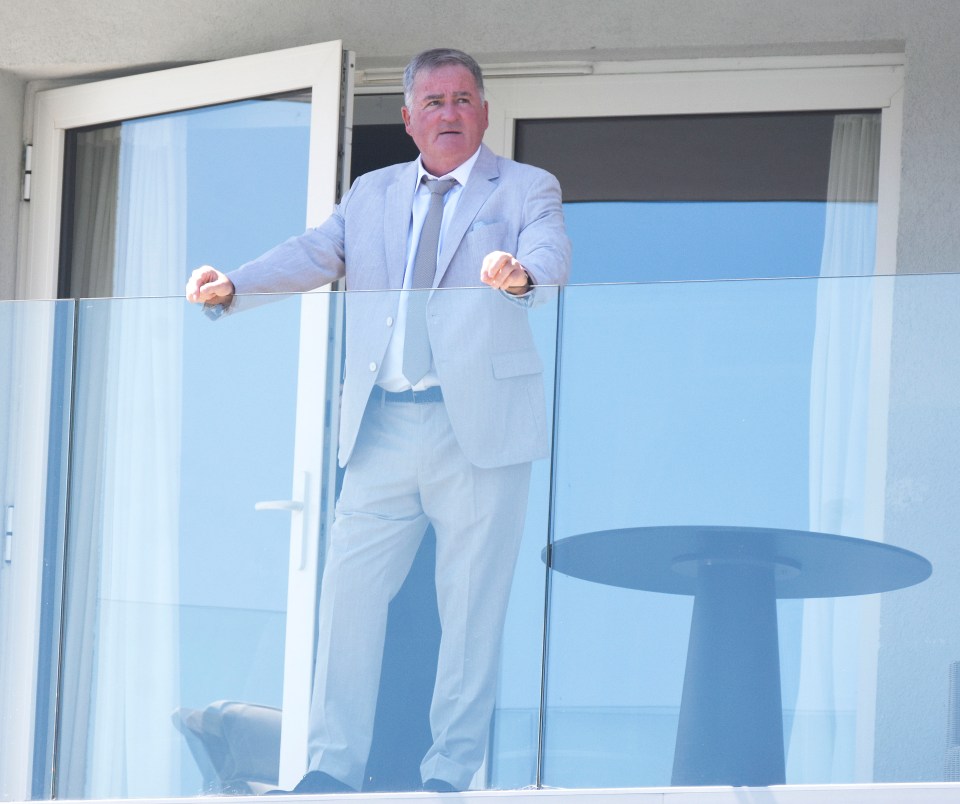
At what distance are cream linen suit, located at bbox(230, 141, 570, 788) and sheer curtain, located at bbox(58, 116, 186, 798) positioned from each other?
38 centimetres

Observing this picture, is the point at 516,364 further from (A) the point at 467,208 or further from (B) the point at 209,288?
(B) the point at 209,288

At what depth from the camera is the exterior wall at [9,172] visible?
5828 mm

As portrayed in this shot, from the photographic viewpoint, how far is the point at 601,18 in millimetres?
5332

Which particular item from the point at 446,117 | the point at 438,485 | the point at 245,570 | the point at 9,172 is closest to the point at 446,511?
the point at 438,485

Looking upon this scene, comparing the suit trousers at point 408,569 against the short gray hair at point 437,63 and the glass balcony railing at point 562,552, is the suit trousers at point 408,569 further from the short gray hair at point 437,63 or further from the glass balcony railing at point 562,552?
the short gray hair at point 437,63

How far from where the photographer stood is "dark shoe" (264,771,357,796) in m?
3.51

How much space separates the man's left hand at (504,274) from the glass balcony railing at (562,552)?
0.05m

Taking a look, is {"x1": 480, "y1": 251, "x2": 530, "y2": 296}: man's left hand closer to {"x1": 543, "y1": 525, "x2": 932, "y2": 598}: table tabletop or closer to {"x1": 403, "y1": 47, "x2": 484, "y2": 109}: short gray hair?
{"x1": 543, "y1": 525, "x2": 932, "y2": 598}: table tabletop

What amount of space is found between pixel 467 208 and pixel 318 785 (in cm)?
128

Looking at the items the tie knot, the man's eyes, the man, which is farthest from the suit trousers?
the man's eyes

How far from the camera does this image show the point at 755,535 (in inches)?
135

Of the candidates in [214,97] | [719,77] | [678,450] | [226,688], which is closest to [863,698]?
[678,450]

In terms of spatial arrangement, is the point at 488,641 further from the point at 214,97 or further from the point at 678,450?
the point at 214,97

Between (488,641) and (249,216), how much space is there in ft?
7.81
